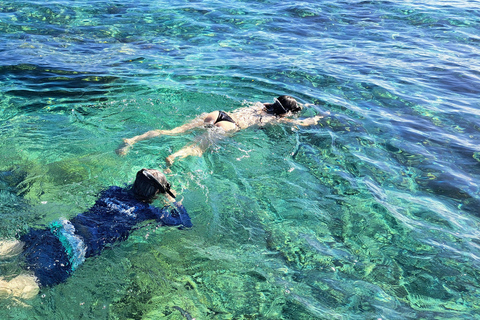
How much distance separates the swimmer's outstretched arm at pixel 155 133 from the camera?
5781mm

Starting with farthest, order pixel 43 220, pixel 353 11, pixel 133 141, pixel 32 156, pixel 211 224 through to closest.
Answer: pixel 353 11 → pixel 133 141 → pixel 32 156 → pixel 211 224 → pixel 43 220

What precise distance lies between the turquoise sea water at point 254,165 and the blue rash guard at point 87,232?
0.13m

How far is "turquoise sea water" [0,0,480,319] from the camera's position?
12.3ft

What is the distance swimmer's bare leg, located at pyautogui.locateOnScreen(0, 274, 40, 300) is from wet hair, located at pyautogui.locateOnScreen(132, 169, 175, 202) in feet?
4.33

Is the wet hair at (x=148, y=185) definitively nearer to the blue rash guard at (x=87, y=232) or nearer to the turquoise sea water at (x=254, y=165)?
the blue rash guard at (x=87, y=232)

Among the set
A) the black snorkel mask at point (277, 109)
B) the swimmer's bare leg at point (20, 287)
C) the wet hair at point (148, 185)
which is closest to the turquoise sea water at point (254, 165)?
the swimmer's bare leg at point (20, 287)

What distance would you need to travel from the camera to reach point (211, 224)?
15.1 ft

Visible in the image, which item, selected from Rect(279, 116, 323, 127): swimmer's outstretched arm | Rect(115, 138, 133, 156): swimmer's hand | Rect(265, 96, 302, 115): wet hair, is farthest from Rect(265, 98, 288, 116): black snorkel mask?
Rect(115, 138, 133, 156): swimmer's hand

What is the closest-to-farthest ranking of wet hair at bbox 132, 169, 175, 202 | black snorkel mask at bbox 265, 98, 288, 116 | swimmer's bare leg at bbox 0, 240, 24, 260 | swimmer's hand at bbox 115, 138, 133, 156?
1. swimmer's bare leg at bbox 0, 240, 24, 260
2. wet hair at bbox 132, 169, 175, 202
3. swimmer's hand at bbox 115, 138, 133, 156
4. black snorkel mask at bbox 265, 98, 288, 116

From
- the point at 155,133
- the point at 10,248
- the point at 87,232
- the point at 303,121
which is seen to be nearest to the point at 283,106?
the point at 303,121

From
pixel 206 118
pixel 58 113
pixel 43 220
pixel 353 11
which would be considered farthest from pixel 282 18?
pixel 43 220

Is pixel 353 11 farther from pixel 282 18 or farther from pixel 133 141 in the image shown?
pixel 133 141

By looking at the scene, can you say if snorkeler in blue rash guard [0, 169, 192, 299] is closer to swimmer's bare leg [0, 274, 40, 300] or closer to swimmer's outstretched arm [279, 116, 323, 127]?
swimmer's bare leg [0, 274, 40, 300]

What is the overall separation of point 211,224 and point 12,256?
2.05 meters
